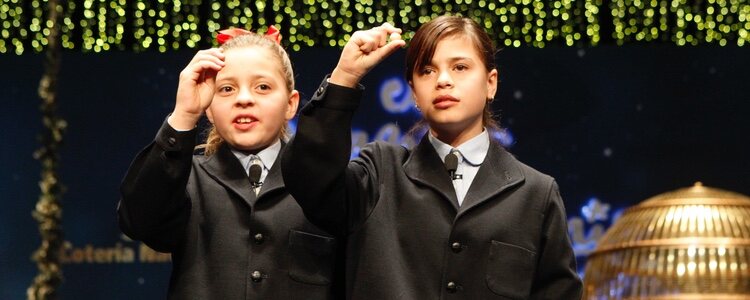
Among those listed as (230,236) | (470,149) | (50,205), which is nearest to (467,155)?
(470,149)

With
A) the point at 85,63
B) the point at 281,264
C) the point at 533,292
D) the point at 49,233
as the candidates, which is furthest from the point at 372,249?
the point at 85,63

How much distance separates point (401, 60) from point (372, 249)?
2479mm

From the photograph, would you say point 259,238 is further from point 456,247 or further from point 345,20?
point 345,20

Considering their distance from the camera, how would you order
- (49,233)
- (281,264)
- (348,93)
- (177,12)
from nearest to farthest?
(49,233), (348,93), (281,264), (177,12)

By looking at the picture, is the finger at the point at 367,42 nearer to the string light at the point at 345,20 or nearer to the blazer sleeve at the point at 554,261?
the blazer sleeve at the point at 554,261

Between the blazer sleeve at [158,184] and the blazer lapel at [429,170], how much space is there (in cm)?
32

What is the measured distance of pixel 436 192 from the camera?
1714 mm

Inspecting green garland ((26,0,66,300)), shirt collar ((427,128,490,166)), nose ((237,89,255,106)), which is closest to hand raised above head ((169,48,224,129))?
nose ((237,89,255,106))

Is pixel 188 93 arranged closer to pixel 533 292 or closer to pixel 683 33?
pixel 533 292

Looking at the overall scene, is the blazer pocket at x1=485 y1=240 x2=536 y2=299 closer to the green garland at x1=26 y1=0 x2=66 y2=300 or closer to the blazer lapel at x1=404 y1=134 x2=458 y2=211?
the blazer lapel at x1=404 y1=134 x2=458 y2=211

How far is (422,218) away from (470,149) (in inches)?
5.4

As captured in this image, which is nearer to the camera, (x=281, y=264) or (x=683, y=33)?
(x=281, y=264)

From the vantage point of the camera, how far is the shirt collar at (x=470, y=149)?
5.78 ft

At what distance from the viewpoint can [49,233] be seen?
0.99m
